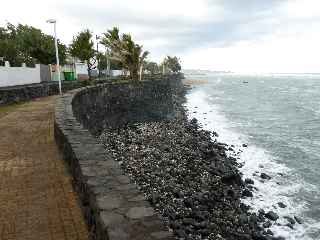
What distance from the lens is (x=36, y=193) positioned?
7.24 metres

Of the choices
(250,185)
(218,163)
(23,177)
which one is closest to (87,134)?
(23,177)

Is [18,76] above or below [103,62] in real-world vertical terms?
below

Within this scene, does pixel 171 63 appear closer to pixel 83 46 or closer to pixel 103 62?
pixel 103 62

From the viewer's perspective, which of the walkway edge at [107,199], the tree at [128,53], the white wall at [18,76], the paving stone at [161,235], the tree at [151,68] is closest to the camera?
the paving stone at [161,235]

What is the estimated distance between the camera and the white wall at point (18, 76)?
25641 millimetres

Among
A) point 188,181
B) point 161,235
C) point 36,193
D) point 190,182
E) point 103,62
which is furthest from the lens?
point 103,62

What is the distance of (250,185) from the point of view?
1902cm

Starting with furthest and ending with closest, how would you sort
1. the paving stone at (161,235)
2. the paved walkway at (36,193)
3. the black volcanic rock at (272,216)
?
the black volcanic rock at (272,216) < the paved walkway at (36,193) < the paving stone at (161,235)

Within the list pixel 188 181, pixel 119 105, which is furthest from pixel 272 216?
pixel 119 105

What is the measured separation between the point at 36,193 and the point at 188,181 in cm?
1088

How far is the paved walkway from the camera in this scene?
582 cm

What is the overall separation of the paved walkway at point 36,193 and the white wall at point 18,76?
14.7 metres

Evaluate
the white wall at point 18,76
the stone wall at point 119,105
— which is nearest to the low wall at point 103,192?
the stone wall at point 119,105

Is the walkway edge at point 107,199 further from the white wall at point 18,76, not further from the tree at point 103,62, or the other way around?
the tree at point 103,62
